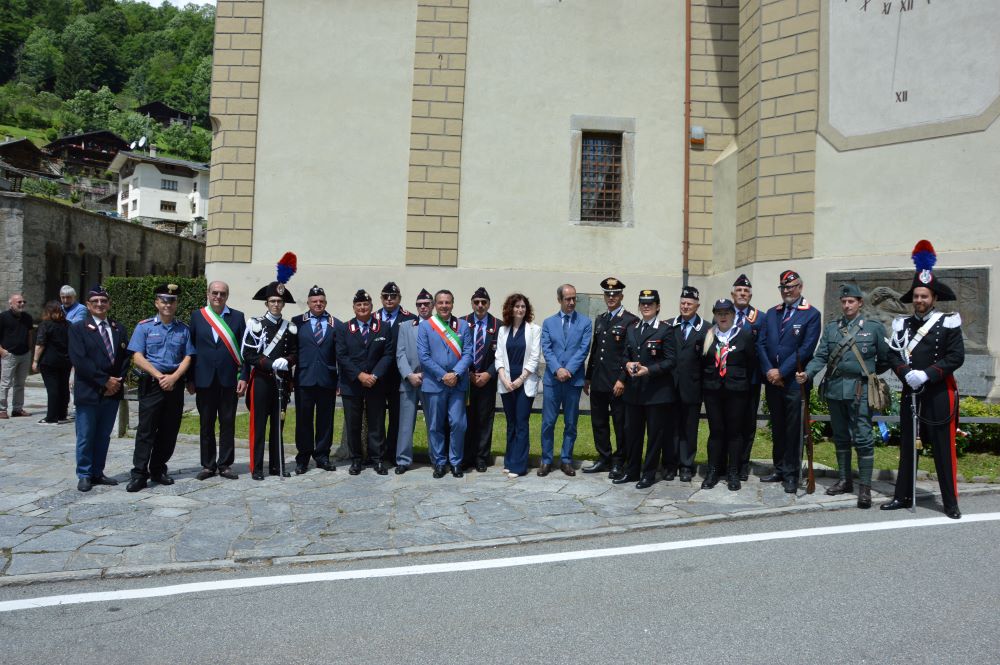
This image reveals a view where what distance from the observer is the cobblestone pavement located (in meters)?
6.11

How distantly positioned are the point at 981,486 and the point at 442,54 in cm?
1126

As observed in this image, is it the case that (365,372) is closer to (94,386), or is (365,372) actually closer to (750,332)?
(94,386)

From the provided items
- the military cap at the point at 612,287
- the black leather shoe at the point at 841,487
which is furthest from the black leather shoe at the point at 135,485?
the black leather shoe at the point at 841,487

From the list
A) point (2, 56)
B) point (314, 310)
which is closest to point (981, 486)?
point (314, 310)

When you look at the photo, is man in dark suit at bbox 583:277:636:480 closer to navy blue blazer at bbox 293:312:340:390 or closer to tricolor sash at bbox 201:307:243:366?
navy blue blazer at bbox 293:312:340:390

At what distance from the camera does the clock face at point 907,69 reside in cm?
1127

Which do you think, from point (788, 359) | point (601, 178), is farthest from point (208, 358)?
point (601, 178)

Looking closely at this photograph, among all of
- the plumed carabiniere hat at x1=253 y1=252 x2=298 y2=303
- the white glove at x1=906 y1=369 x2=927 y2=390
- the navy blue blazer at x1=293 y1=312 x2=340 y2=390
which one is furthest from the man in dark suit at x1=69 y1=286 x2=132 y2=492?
the white glove at x1=906 y1=369 x2=927 y2=390

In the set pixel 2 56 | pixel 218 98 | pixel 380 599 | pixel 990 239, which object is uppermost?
pixel 2 56

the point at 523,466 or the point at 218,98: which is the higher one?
the point at 218,98

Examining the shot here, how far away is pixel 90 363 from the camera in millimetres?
8078

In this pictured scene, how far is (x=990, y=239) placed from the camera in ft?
36.8

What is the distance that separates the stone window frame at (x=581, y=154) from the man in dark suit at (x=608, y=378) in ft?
21.7

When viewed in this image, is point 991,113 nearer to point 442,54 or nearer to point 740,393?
point 740,393
